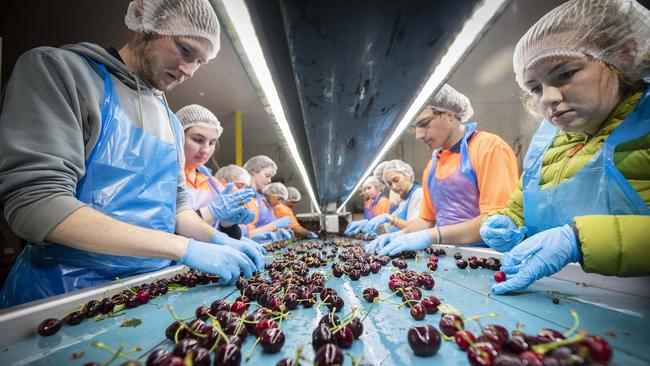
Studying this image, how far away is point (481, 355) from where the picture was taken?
492 millimetres

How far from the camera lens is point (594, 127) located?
4.12 feet

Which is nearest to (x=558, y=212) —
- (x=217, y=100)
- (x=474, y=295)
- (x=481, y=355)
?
(x=474, y=295)

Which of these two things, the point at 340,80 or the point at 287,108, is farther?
the point at 287,108

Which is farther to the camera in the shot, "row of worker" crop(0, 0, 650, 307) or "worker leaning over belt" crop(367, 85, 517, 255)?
"worker leaning over belt" crop(367, 85, 517, 255)

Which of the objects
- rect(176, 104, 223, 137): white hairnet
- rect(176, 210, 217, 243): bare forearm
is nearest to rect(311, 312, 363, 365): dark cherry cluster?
rect(176, 210, 217, 243): bare forearm

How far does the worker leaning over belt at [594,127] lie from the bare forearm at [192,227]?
1750 mm

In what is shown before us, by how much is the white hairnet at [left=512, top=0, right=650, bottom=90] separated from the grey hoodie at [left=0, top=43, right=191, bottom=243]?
2.23 m

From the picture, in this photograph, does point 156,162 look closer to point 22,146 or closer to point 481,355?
point 22,146

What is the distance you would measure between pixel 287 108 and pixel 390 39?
1.60 ft

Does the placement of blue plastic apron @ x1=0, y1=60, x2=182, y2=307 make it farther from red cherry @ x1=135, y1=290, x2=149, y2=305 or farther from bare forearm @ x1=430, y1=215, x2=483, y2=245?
bare forearm @ x1=430, y1=215, x2=483, y2=245

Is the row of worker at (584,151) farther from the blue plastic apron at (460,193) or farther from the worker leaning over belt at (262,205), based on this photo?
the worker leaning over belt at (262,205)

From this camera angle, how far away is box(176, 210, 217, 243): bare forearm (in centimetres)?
173

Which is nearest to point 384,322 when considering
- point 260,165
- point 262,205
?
point 262,205

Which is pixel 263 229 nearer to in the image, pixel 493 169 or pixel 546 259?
pixel 493 169
